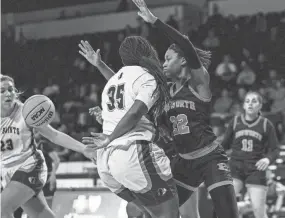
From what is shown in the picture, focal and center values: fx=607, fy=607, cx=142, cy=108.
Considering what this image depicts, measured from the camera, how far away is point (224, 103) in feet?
37.7

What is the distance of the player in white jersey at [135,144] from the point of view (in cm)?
372

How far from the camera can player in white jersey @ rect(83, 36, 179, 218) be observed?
146 inches

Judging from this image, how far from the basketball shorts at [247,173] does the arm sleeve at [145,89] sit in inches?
143

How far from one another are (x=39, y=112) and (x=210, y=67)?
9.06 metres

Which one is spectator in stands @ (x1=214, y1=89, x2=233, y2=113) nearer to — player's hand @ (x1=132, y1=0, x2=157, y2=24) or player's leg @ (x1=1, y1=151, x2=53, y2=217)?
player's leg @ (x1=1, y1=151, x2=53, y2=217)

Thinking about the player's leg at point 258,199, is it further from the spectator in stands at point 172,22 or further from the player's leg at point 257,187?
the spectator in stands at point 172,22

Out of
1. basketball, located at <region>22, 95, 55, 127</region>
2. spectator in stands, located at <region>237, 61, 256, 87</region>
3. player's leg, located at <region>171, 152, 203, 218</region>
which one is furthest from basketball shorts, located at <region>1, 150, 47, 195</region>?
spectator in stands, located at <region>237, 61, 256, 87</region>

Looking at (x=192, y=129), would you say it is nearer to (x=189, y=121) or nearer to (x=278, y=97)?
(x=189, y=121)

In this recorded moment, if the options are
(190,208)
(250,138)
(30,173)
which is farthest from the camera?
(250,138)

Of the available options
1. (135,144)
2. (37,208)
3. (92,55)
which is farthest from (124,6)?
(135,144)

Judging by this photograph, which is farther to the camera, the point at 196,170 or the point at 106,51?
the point at 106,51

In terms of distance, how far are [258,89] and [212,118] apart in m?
1.74

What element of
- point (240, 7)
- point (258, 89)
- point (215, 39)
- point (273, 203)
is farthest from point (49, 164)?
point (240, 7)

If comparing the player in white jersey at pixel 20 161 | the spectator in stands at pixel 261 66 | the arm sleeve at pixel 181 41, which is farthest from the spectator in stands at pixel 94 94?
the arm sleeve at pixel 181 41
